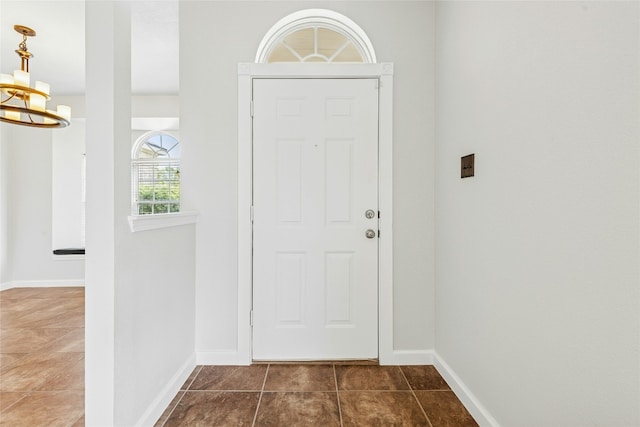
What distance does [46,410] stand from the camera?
5.81 ft

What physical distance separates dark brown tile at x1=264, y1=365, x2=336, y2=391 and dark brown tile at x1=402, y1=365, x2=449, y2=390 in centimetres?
50

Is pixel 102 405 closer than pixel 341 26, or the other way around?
pixel 102 405

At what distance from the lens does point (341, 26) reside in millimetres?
2375

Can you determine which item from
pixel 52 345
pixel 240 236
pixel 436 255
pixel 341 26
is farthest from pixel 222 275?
pixel 341 26

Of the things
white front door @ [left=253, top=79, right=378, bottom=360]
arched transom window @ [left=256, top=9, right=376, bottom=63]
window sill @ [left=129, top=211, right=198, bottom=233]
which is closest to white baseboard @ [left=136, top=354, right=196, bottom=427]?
white front door @ [left=253, top=79, right=378, bottom=360]

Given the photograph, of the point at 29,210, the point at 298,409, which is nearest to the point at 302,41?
the point at 298,409

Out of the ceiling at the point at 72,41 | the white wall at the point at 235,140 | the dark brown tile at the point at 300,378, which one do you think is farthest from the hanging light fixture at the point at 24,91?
the dark brown tile at the point at 300,378

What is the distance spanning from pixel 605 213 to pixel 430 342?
1.64 metres

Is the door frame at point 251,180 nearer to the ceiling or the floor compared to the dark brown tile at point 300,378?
nearer to the ceiling

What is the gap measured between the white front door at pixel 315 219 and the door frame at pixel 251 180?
0.04 metres

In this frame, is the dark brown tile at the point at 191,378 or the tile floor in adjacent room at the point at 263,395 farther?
the dark brown tile at the point at 191,378

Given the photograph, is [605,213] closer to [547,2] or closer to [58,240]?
[547,2]

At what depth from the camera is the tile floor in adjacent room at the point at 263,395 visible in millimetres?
1671

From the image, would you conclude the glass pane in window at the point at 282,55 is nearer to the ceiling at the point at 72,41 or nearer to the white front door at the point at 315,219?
the white front door at the point at 315,219
